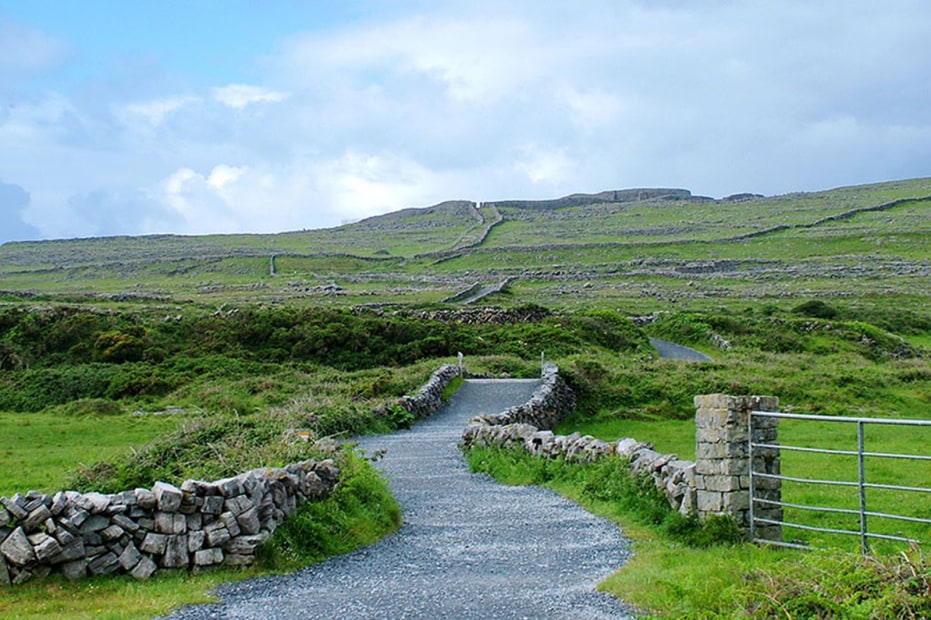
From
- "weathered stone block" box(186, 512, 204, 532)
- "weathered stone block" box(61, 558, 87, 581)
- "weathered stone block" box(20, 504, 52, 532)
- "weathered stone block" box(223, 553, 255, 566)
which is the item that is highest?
"weathered stone block" box(20, 504, 52, 532)

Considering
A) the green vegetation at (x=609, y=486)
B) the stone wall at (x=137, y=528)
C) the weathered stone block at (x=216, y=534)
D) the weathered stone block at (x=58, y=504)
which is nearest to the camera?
the stone wall at (x=137, y=528)

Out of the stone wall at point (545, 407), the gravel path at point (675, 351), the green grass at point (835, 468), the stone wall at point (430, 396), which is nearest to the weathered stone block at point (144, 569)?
the green grass at point (835, 468)

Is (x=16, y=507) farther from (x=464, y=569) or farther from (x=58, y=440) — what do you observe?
(x=58, y=440)

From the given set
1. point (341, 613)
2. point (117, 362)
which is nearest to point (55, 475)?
point (341, 613)

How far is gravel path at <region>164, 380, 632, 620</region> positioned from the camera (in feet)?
30.0

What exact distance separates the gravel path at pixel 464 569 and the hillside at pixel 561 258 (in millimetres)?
50778

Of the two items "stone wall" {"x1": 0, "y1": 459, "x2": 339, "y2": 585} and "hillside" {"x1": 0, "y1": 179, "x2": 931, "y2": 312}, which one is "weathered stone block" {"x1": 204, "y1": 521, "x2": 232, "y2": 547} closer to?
"stone wall" {"x1": 0, "y1": 459, "x2": 339, "y2": 585}

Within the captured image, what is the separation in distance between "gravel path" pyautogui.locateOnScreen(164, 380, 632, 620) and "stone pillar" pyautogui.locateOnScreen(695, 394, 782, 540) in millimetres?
1366

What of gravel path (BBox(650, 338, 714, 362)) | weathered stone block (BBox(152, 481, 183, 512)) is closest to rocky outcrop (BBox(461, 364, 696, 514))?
weathered stone block (BBox(152, 481, 183, 512))

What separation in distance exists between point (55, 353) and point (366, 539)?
1295 inches

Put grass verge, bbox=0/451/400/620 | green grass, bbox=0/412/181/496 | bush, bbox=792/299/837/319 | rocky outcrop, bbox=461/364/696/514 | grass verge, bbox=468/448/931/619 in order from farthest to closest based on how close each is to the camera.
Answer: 1. bush, bbox=792/299/837/319
2. green grass, bbox=0/412/181/496
3. rocky outcrop, bbox=461/364/696/514
4. grass verge, bbox=0/451/400/620
5. grass verge, bbox=468/448/931/619

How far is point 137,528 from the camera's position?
10.2m

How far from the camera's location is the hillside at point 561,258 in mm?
78000

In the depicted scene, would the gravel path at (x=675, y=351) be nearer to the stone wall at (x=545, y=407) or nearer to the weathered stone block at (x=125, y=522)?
the stone wall at (x=545, y=407)
